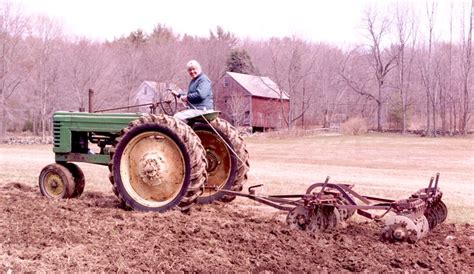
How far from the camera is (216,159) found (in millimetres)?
8781

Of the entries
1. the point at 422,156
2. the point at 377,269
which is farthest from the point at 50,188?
the point at 422,156

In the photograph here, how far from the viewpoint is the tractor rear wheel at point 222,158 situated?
8.47 m

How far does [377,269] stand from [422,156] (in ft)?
88.7

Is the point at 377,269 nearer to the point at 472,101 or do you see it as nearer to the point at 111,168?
the point at 111,168

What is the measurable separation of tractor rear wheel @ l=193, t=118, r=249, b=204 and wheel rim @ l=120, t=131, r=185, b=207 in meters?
0.99

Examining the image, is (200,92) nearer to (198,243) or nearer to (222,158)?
(222,158)

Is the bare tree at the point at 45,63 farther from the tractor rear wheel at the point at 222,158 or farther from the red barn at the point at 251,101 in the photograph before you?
the tractor rear wheel at the point at 222,158

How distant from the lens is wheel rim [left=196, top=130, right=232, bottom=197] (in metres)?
8.72

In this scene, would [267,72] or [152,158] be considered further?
[267,72]

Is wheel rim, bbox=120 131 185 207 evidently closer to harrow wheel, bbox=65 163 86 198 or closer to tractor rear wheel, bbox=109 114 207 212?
tractor rear wheel, bbox=109 114 207 212

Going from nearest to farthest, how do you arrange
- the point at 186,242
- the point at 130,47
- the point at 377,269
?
the point at 377,269 < the point at 186,242 < the point at 130,47

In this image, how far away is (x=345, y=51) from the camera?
73312 millimetres

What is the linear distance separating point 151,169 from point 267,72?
62.5m

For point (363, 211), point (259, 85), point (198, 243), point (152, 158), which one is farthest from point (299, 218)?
point (259, 85)
